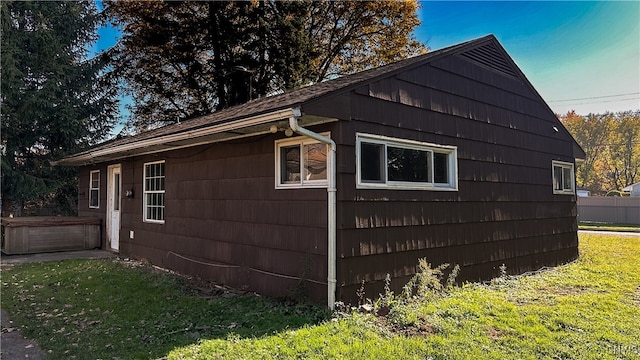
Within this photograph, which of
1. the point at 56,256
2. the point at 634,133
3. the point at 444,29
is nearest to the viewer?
the point at 56,256

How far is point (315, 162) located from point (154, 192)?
196 inches

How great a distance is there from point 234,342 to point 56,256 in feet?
26.5

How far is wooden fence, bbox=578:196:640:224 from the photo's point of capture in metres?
22.6

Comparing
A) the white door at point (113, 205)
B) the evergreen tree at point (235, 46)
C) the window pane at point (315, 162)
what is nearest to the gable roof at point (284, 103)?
the window pane at point (315, 162)

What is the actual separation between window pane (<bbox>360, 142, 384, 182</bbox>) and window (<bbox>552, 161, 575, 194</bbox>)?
571cm

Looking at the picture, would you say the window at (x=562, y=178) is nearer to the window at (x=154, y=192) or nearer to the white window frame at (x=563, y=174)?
the white window frame at (x=563, y=174)

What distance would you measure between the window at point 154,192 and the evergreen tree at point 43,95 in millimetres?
7756

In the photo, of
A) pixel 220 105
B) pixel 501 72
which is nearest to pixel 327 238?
pixel 501 72

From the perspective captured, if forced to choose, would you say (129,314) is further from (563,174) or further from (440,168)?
(563,174)

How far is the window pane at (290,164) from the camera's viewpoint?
5.39 meters

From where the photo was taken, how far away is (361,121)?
16.7 ft

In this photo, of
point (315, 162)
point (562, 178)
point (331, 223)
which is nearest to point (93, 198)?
point (315, 162)

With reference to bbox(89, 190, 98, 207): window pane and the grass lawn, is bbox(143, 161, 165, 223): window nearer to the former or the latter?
the grass lawn

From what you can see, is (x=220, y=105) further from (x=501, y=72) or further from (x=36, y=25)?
(x=501, y=72)
